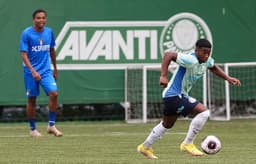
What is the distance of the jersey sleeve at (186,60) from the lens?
10.5 metres

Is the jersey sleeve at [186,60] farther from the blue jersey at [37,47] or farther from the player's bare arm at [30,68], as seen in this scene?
the blue jersey at [37,47]

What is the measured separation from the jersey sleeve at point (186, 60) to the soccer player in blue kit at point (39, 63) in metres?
4.02

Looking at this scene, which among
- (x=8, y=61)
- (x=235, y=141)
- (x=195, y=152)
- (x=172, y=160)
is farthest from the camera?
(x=8, y=61)

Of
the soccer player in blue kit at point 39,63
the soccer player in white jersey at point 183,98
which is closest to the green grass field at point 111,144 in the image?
the soccer player in white jersey at point 183,98

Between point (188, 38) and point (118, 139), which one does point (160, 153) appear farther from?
point (188, 38)

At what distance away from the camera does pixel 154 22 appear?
1930 cm

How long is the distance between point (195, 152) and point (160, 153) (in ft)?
1.88

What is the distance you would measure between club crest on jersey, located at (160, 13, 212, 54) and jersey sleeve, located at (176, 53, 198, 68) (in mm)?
8692

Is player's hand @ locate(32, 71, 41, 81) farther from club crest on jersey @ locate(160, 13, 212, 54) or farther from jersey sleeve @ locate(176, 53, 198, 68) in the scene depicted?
club crest on jersey @ locate(160, 13, 212, 54)

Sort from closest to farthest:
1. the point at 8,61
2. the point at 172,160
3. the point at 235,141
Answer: the point at 172,160, the point at 235,141, the point at 8,61

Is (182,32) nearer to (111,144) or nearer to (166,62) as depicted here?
(111,144)

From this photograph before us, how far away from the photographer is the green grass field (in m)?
9.95

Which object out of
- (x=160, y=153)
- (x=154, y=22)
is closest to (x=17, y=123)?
(x=154, y=22)

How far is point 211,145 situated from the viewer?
1054cm
